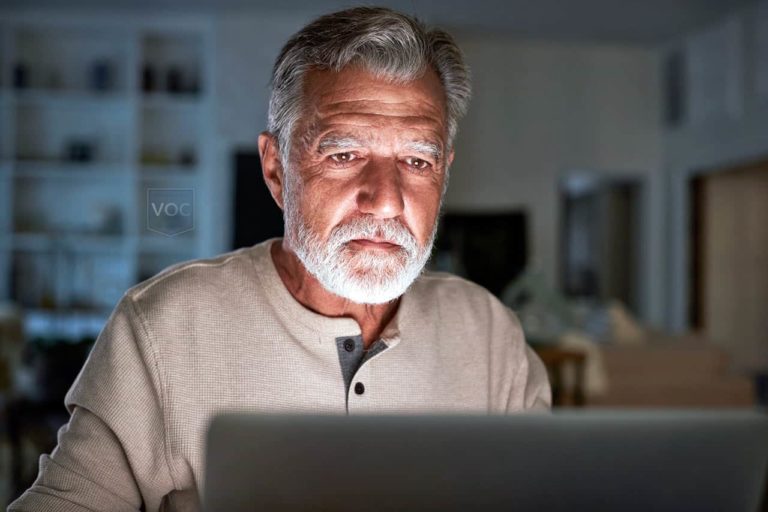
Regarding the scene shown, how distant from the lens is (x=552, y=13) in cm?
771

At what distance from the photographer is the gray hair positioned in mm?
1236

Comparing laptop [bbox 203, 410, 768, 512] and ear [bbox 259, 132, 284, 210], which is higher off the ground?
ear [bbox 259, 132, 284, 210]

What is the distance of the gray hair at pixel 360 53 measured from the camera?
124 centimetres

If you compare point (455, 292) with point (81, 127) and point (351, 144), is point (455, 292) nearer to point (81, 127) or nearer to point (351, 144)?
point (351, 144)

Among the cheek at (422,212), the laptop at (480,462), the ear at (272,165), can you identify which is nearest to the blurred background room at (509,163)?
the ear at (272,165)

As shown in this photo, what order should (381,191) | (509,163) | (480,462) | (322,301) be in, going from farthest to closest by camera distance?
(509,163) → (322,301) → (381,191) → (480,462)

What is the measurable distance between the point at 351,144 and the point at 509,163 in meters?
7.91

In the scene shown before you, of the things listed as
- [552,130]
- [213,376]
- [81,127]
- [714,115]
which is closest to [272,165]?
[213,376]

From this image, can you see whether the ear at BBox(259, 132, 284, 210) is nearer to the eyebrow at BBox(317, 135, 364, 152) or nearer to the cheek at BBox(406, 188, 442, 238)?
the eyebrow at BBox(317, 135, 364, 152)

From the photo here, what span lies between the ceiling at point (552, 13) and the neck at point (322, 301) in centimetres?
548

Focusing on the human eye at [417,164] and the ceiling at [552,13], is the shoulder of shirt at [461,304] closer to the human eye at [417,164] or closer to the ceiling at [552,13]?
the human eye at [417,164]

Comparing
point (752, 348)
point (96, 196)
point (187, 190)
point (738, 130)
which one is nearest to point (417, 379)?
point (187, 190)

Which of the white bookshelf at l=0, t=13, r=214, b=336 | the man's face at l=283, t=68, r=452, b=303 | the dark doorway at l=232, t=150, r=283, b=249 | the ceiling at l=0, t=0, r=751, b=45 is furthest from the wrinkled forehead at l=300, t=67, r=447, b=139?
the ceiling at l=0, t=0, r=751, b=45
